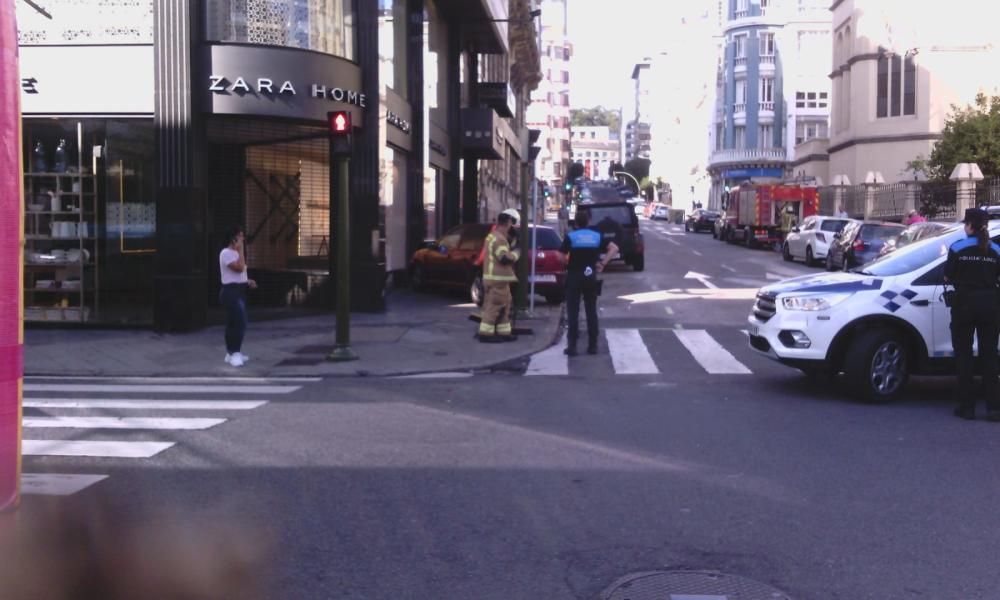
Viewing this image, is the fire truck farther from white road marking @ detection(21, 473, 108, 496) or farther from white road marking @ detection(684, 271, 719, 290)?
white road marking @ detection(21, 473, 108, 496)

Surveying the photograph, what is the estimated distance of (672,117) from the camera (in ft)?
413

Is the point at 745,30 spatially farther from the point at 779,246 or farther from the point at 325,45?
the point at 325,45

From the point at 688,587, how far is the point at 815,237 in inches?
1142

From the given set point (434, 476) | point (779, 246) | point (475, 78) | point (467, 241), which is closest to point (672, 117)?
point (779, 246)

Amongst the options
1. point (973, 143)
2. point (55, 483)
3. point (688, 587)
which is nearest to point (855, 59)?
point (973, 143)

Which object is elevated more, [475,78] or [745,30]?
[745,30]

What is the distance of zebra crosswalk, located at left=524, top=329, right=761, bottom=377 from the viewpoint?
12.9 metres

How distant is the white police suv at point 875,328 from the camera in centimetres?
1039

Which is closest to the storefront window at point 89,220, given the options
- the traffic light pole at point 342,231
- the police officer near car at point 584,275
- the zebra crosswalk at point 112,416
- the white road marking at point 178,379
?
the white road marking at point 178,379

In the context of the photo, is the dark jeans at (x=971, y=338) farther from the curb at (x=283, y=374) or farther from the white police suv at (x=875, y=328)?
the curb at (x=283, y=374)

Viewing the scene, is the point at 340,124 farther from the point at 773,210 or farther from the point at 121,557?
the point at 773,210

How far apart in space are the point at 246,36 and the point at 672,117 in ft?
Result: 371

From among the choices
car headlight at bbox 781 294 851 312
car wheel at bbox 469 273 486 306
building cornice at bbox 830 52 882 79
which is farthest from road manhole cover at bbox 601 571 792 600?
building cornice at bbox 830 52 882 79

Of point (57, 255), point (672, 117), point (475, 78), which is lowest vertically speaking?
point (57, 255)
